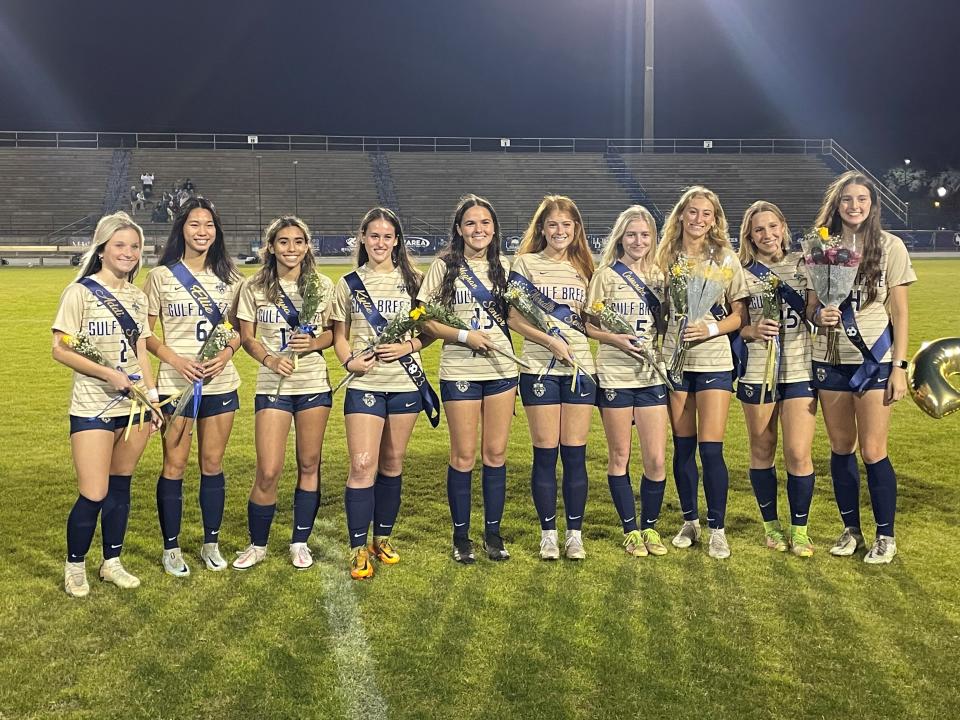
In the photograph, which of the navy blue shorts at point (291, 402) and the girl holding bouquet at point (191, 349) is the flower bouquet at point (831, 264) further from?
the girl holding bouquet at point (191, 349)

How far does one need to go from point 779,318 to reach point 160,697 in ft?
10.5

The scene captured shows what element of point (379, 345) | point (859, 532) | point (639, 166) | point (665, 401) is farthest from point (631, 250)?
point (639, 166)

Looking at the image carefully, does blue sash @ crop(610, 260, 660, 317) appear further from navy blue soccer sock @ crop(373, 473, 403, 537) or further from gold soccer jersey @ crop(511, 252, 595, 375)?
navy blue soccer sock @ crop(373, 473, 403, 537)

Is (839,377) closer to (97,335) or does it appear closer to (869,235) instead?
(869,235)

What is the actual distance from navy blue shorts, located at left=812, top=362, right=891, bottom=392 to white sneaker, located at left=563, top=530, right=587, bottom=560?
1.42 meters

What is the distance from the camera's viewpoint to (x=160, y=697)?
2850 mm

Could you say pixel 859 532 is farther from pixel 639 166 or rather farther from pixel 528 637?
pixel 639 166

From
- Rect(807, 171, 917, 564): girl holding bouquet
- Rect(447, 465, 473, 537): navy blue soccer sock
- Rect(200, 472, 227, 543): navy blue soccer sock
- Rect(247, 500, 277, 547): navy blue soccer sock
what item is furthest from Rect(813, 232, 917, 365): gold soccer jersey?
Rect(200, 472, 227, 543): navy blue soccer sock

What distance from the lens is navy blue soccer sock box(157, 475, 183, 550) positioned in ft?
13.0

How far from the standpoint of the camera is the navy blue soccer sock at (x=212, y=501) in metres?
4.01

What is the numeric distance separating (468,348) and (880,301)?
202 cm

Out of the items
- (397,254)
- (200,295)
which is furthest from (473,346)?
(200,295)

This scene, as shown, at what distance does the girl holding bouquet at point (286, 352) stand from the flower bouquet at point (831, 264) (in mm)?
2301

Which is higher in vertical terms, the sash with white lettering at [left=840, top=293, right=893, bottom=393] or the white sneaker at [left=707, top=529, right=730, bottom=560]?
the sash with white lettering at [left=840, top=293, right=893, bottom=393]
